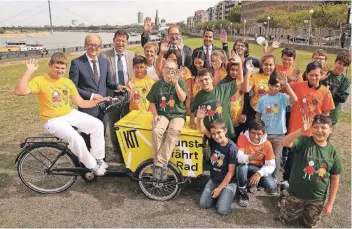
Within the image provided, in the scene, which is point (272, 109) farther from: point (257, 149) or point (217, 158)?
point (217, 158)

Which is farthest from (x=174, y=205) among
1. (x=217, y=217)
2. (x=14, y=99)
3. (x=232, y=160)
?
(x=14, y=99)

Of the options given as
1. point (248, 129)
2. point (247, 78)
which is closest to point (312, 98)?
point (247, 78)

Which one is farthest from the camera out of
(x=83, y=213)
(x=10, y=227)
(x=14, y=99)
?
(x=14, y=99)

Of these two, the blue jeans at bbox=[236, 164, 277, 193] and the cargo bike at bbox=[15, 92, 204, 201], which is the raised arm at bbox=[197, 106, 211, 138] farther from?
the blue jeans at bbox=[236, 164, 277, 193]

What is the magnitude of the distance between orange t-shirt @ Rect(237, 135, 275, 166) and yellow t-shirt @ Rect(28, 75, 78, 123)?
8.24 ft

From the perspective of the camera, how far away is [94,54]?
16.1 ft

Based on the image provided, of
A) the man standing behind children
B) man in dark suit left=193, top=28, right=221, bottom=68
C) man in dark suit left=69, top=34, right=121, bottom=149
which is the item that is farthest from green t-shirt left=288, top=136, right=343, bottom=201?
man in dark suit left=193, top=28, right=221, bottom=68

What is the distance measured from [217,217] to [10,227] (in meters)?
2.58

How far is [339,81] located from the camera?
16.9 feet

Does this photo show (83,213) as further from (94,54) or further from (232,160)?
(94,54)

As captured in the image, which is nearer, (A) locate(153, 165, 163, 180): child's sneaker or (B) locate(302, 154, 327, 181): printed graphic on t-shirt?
(B) locate(302, 154, 327, 181): printed graphic on t-shirt

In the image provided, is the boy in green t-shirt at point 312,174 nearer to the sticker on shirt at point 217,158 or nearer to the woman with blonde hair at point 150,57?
the sticker on shirt at point 217,158

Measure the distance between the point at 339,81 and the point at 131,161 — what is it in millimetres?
3630

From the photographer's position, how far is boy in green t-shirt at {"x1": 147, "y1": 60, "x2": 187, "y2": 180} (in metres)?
4.13
